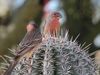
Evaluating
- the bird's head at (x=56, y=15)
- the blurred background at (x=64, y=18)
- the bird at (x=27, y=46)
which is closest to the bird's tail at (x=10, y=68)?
the bird at (x=27, y=46)

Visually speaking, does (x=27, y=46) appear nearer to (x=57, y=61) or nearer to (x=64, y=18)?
(x=57, y=61)

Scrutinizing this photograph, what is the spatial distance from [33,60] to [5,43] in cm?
825

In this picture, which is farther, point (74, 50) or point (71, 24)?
point (71, 24)

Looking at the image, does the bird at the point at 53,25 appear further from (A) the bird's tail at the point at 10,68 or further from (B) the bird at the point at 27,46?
(A) the bird's tail at the point at 10,68

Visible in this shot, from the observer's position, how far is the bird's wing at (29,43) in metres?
7.16

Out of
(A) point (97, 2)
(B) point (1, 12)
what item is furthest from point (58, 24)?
(B) point (1, 12)

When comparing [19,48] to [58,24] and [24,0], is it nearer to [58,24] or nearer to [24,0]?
[58,24]

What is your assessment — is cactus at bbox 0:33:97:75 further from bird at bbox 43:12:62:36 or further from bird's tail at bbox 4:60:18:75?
bird at bbox 43:12:62:36

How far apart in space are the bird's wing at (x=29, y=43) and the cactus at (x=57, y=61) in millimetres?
116

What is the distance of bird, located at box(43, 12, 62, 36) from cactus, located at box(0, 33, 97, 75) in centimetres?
41

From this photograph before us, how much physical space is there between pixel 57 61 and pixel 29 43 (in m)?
0.69

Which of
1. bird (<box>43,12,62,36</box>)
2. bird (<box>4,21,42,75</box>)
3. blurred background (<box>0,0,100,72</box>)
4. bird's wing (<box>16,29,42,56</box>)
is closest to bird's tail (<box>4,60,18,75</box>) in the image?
bird (<box>4,21,42,75</box>)

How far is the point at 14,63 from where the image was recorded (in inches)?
274

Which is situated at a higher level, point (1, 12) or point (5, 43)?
point (1, 12)
